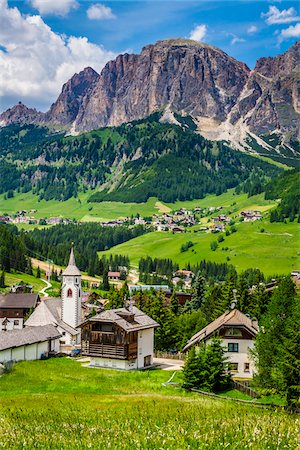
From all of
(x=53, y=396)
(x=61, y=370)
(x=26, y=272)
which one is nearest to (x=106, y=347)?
(x=61, y=370)

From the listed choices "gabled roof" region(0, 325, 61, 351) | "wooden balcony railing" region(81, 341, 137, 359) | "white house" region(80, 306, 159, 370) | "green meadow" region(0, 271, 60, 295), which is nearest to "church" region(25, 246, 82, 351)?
"gabled roof" region(0, 325, 61, 351)

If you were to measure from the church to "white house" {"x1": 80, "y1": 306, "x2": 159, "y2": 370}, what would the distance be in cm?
1608

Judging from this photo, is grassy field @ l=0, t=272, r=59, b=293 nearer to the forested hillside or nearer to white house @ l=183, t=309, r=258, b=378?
the forested hillside

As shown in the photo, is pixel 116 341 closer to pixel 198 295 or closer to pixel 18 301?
pixel 198 295

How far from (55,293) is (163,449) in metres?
139

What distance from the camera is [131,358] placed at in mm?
71562

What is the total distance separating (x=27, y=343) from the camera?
231 feet

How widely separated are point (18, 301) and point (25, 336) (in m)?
47.8

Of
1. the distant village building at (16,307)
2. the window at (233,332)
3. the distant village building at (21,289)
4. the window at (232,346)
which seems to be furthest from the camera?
the distant village building at (21,289)

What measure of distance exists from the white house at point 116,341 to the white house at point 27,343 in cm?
564

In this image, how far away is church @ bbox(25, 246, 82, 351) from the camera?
301 ft

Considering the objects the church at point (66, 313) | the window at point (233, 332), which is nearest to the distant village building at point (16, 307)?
the church at point (66, 313)

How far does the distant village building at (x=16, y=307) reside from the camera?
115m

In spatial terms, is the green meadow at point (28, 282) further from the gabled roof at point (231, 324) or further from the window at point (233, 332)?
the window at point (233, 332)
